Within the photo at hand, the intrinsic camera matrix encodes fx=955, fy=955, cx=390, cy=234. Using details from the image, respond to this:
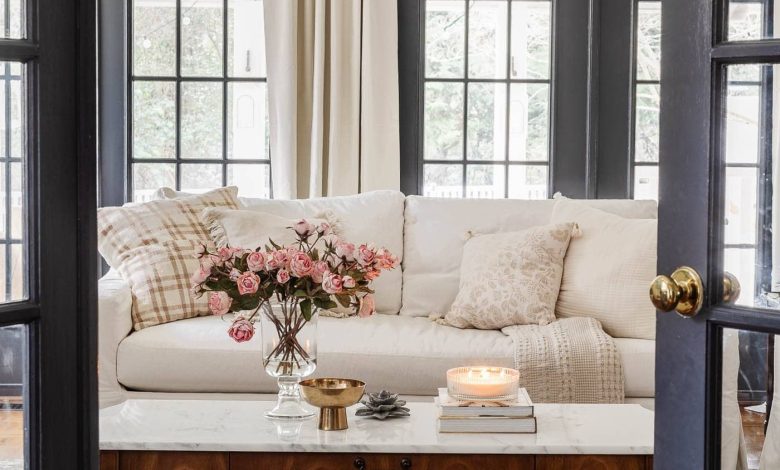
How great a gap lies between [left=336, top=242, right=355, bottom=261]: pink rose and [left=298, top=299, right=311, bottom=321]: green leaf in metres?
0.13

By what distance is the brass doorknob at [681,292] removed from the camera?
1.33m

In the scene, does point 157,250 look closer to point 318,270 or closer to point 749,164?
point 318,270

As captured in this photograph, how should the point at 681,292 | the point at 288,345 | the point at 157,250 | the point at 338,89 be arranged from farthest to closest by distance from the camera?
the point at 338,89
the point at 157,250
the point at 288,345
the point at 681,292

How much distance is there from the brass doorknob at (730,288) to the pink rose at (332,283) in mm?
1086

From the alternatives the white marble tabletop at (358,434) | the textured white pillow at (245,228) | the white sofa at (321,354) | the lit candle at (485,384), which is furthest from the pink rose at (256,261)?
the textured white pillow at (245,228)

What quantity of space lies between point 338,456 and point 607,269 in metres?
1.57

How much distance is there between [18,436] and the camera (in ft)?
4.16

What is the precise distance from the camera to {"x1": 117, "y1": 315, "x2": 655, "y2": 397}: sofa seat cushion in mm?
3080

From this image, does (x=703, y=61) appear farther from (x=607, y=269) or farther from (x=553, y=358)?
(x=607, y=269)

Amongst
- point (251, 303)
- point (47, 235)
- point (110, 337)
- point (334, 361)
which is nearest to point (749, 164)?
point (47, 235)

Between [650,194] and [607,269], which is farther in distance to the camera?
[650,194]

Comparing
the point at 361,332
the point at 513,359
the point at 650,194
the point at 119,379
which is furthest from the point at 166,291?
the point at 650,194

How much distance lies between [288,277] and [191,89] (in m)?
2.44

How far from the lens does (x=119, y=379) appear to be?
312 cm
